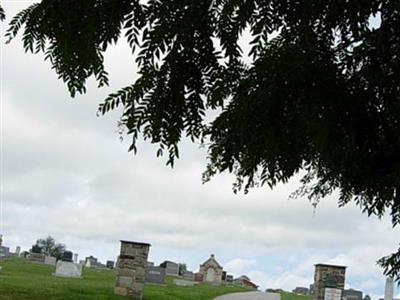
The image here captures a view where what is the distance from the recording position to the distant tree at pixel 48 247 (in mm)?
37125

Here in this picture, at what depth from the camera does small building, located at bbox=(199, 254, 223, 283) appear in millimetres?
30562

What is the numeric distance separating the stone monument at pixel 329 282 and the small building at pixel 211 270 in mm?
13879

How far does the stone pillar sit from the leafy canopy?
42.0 feet

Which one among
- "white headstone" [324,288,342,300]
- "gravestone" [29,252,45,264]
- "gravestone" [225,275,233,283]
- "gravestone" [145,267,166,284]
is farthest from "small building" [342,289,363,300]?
"gravestone" [29,252,45,264]

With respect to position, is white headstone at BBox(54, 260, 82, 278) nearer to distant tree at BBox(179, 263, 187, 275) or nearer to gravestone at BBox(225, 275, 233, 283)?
distant tree at BBox(179, 263, 187, 275)

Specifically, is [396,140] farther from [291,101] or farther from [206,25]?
Answer: [206,25]

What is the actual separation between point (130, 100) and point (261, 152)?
2.48 feet

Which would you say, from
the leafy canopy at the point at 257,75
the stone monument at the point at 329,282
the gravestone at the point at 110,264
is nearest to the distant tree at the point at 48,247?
the gravestone at the point at 110,264

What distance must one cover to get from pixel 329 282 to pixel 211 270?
14.6 m

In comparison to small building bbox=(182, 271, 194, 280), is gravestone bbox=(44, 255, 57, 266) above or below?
below

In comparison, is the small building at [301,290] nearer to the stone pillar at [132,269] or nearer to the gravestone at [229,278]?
the gravestone at [229,278]

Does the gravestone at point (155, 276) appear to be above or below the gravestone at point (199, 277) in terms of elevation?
below

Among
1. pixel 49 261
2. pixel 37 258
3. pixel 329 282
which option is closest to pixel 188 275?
pixel 49 261

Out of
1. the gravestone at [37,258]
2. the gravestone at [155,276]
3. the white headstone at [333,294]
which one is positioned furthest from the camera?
the gravestone at [37,258]
